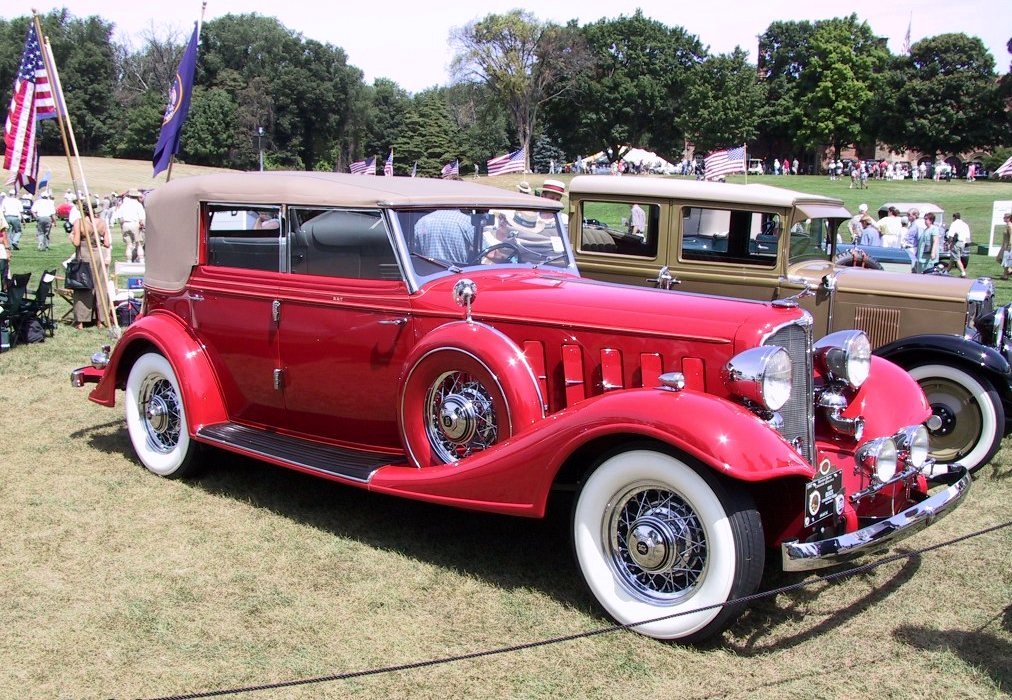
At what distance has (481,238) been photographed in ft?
16.8

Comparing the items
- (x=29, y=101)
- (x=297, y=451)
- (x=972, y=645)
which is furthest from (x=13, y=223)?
(x=972, y=645)

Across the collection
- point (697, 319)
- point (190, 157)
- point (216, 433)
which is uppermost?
point (190, 157)

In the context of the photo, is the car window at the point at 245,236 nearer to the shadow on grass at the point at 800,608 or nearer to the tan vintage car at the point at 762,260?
the tan vintage car at the point at 762,260

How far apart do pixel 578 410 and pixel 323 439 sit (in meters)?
1.99

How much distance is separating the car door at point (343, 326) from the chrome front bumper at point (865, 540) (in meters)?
2.24

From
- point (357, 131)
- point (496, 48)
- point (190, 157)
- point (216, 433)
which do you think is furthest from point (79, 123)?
point (216, 433)

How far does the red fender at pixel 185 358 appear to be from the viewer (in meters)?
5.37

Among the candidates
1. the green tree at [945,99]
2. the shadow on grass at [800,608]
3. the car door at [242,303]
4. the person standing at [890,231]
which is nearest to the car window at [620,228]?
the car door at [242,303]

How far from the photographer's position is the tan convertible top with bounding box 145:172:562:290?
4895 mm

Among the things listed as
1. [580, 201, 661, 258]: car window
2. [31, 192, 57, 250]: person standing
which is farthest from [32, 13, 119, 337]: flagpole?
[31, 192, 57, 250]: person standing

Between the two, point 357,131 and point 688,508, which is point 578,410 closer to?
point 688,508

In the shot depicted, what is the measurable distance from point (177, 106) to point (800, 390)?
27.1 ft

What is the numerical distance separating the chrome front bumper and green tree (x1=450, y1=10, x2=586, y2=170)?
2500 inches

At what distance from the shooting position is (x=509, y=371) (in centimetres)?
411
